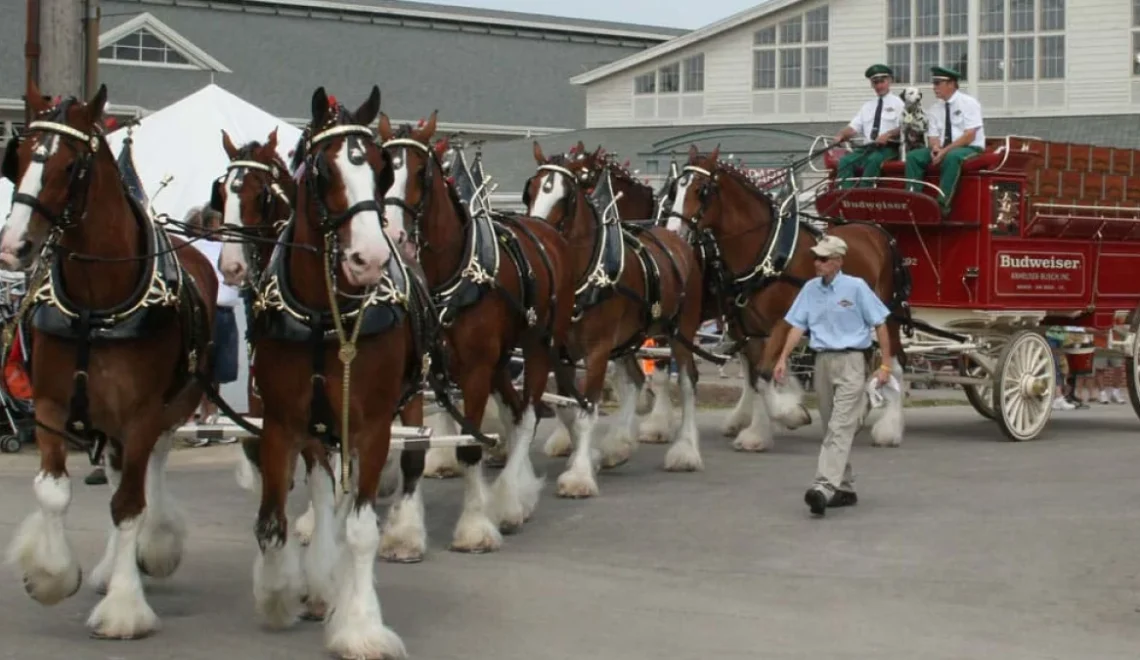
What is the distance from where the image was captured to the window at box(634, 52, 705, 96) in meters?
41.7

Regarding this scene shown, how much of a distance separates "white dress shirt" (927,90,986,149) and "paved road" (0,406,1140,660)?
10.4ft

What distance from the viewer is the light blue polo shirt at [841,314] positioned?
11.6 metres

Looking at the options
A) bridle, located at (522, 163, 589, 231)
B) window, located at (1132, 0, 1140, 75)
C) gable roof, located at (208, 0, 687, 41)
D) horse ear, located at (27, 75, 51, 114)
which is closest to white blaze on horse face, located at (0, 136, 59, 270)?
horse ear, located at (27, 75, 51, 114)

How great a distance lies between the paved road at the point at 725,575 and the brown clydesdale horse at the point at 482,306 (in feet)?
0.92

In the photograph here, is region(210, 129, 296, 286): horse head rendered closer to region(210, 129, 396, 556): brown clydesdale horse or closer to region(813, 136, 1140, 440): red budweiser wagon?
region(210, 129, 396, 556): brown clydesdale horse

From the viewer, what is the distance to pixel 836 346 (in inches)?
456

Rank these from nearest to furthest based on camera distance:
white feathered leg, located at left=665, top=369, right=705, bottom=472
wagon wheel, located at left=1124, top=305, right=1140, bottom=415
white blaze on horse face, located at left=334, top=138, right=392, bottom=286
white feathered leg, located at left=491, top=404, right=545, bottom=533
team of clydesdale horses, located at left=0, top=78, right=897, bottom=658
Result: white blaze on horse face, located at left=334, top=138, right=392, bottom=286, team of clydesdale horses, located at left=0, top=78, right=897, bottom=658, white feathered leg, located at left=491, top=404, right=545, bottom=533, white feathered leg, located at left=665, top=369, right=705, bottom=472, wagon wheel, located at left=1124, top=305, right=1140, bottom=415

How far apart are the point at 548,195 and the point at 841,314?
2432 mm

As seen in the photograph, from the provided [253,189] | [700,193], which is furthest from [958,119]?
[253,189]

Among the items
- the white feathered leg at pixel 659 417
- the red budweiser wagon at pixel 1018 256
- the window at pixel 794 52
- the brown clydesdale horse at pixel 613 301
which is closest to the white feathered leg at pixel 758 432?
the white feathered leg at pixel 659 417

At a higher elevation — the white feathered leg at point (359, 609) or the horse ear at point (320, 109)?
the horse ear at point (320, 109)

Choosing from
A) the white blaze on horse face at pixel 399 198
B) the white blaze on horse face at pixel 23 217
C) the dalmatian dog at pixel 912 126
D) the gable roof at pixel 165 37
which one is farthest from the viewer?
the gable roof at pixel 165 37

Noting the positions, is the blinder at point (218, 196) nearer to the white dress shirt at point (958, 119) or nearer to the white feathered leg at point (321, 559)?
the white feathered leg at point (321, 559)

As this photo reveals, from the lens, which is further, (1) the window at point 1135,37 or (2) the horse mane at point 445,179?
(1) the window at point 1135,37
